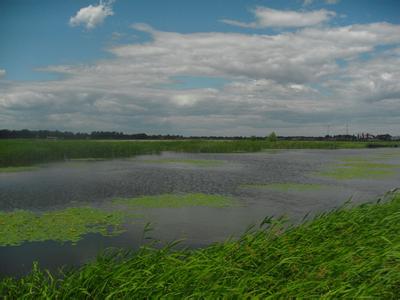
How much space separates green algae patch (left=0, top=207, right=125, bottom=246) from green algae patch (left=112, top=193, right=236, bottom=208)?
1899mm

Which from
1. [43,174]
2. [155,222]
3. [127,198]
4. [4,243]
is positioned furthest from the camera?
[43,174]

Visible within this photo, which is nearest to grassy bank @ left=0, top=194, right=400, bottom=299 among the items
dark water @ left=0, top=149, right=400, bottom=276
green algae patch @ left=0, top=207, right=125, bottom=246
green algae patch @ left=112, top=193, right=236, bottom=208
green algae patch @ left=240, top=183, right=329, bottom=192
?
dark water @ left=0, top=149, right=400, bottom=276

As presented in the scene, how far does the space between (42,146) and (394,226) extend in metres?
43.9

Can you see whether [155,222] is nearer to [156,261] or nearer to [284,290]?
[156,261]

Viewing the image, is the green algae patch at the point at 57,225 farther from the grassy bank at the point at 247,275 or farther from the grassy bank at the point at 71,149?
the grassy bank at the point at 71,149

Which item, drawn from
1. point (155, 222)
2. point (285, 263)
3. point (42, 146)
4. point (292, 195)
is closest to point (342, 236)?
point (285, 263)

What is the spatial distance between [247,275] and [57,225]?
29.7ft

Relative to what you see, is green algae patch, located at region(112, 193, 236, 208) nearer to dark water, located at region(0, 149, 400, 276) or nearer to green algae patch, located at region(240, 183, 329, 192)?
dark water, located at region(0, 149, 400, 276)

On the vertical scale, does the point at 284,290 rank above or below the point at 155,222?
above

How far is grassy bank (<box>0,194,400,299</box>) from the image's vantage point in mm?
4773

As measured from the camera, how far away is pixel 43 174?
2666 cm

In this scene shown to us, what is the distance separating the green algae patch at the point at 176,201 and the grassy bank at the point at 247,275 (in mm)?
9343

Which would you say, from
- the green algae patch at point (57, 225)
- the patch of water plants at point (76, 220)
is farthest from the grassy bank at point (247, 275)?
the patch of water plants at point (76, 220)

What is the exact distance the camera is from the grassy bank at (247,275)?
4.77 m
